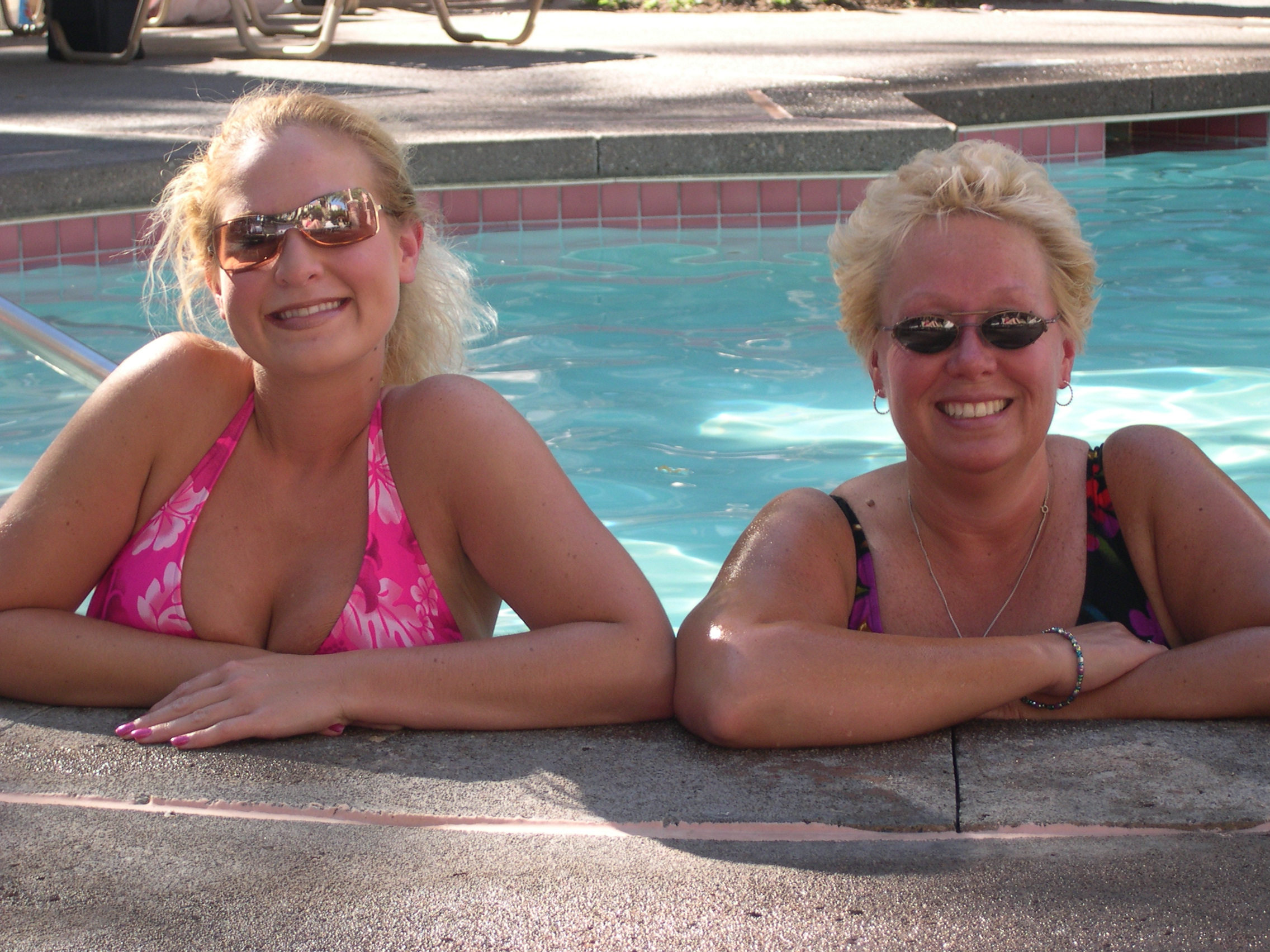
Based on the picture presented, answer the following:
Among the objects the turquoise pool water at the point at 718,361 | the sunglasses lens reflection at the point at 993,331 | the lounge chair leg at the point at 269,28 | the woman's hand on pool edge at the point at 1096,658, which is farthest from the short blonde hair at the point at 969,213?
the lounge chair leg at the point at 269,28

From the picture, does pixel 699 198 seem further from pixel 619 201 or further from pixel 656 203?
pixel 619 201

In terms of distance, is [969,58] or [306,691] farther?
[969,58]

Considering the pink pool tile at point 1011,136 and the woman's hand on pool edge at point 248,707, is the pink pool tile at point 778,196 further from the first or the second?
the woman's hand on pool edge at point 248,707

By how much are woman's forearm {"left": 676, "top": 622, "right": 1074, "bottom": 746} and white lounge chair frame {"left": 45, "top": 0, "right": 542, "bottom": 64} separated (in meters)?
8.61

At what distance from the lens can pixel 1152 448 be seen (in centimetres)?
234

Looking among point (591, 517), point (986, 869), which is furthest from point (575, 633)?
point (986, 869)

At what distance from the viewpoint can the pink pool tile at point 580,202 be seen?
6602 millimetres

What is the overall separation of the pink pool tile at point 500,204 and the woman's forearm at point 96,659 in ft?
Answer: 15.0

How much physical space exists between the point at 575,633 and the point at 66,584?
88 cm

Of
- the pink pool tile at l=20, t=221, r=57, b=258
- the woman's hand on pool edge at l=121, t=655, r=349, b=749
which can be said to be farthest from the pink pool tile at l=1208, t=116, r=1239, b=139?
the woman's hand on pool edge at l=121, t=655, r=349, b=749

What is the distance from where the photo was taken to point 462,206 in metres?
6.56

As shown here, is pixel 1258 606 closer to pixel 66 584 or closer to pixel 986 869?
pixel 986 869

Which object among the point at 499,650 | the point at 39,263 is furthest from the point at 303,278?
the point at 39,263

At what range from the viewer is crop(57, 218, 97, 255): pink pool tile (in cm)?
594
